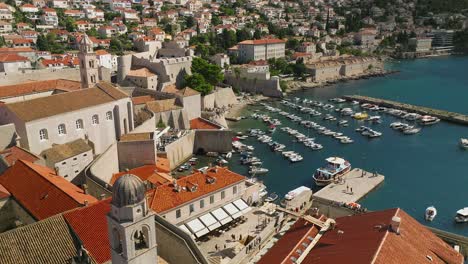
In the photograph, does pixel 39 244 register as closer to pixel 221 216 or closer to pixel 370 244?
A: pixel 221 216

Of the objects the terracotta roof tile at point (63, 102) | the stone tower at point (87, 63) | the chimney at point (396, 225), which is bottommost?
the chimney at point (396, 225)

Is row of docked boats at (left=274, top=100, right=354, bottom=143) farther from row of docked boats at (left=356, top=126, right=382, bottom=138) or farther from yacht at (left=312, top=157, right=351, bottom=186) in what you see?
yacht at (left=312, top=157, right=351, bottom=186)

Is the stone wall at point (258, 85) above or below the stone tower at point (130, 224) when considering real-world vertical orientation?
below

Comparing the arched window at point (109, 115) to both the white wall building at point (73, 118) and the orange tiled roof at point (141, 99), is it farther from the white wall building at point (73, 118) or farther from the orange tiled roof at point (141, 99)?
the orange tiled roof at point (141, 99)

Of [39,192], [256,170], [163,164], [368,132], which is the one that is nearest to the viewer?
[39,192]

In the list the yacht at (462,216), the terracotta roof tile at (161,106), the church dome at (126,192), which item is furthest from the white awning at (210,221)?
the terracotta roof tile at (161,106)

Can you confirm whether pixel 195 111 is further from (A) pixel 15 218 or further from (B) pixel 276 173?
(A) pixel 15 218

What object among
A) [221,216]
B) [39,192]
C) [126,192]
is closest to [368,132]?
[221,216]
